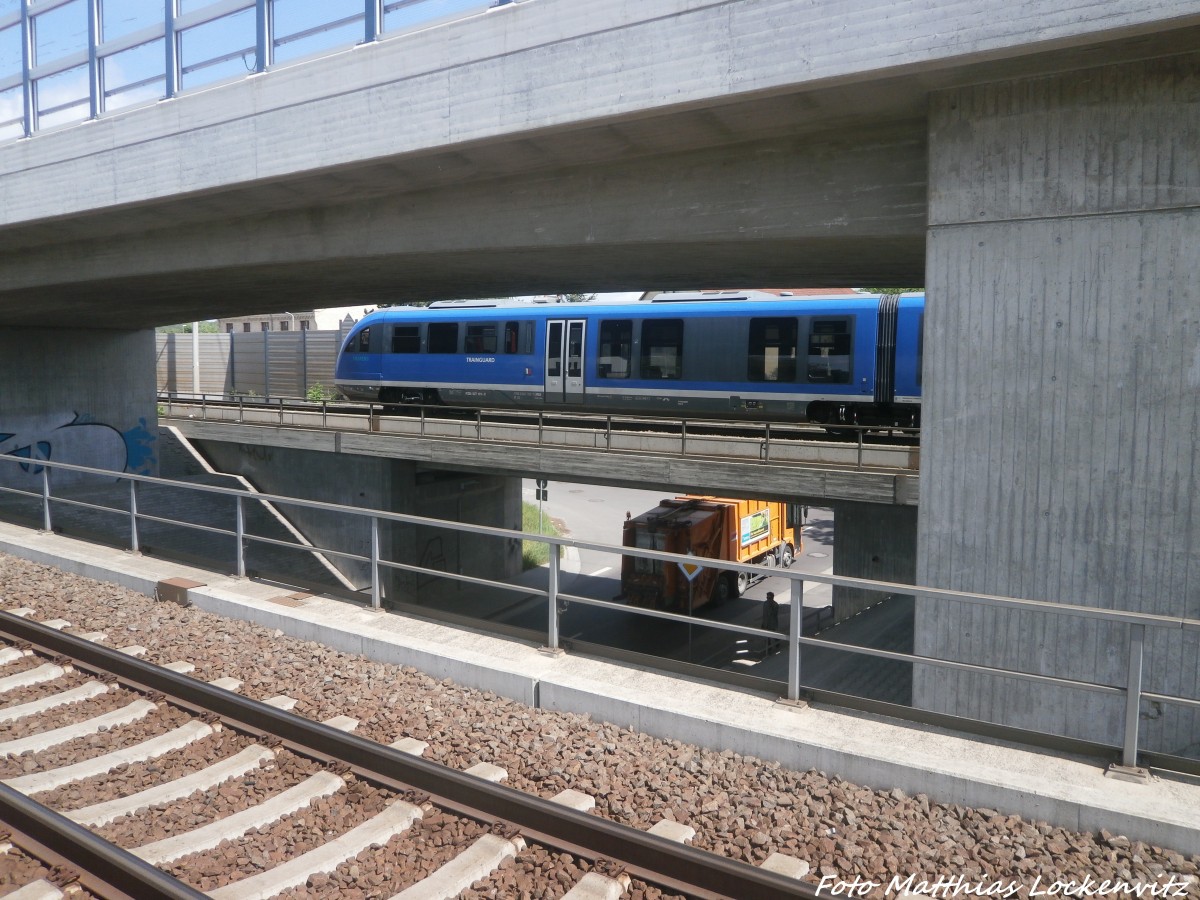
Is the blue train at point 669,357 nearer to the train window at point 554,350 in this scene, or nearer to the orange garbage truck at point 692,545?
the train window at point 554,350

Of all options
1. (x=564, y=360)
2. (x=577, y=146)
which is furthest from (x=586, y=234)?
(x=564, y=360)

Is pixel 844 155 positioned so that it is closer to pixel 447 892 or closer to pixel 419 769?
pixel 419 769

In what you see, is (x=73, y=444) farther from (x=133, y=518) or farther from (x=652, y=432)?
(x=133, y=518)

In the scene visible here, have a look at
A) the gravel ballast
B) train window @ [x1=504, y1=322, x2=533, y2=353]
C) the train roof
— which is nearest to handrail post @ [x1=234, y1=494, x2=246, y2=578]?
the gravel ballast

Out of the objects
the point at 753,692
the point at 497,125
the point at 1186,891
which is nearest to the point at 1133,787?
the point at 1186,891

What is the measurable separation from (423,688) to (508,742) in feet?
3.86

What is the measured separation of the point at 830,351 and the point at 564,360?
258 inches

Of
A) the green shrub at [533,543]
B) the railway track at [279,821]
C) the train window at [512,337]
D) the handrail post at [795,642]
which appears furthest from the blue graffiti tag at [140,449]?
the handrail post at [795,642]

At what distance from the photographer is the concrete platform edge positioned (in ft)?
15.1

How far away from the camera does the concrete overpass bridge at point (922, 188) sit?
6664mm

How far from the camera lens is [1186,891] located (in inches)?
159

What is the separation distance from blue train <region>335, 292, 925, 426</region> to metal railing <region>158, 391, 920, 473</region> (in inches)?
19.2

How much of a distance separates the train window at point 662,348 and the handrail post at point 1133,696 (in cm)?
1518

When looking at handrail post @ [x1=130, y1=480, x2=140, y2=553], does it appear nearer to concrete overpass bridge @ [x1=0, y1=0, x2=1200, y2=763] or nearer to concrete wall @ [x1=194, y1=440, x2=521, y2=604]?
concrete overpass bridge @ [x1=0, y1=0, x2=1200, y2=763]
